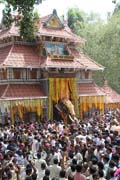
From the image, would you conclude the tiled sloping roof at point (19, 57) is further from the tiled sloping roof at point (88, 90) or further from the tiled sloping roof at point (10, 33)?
the tiled sloping roof at point (88, 90)

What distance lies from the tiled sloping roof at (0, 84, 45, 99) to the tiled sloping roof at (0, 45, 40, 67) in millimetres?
1692

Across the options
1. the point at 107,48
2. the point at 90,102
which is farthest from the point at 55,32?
the point at 107,48

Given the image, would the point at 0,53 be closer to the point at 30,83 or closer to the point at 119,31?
the point at 30,83

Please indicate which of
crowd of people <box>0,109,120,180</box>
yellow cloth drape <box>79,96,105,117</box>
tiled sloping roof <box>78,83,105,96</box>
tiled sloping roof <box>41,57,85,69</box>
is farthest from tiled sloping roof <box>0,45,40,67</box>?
crowd of people <box>0,109,120,180</box>

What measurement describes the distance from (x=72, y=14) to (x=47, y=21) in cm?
1713

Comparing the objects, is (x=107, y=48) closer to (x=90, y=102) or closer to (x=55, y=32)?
(x=90, y=102)

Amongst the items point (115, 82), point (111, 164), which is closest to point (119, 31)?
point (115, 82)

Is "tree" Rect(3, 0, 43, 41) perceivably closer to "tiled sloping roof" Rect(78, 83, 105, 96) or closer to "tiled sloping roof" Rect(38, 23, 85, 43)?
"tiled sloping roof" Rect(38, 23, 85, 43)

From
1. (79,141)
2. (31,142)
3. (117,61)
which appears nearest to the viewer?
(79,141)

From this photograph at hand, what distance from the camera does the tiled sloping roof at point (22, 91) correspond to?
26.0 metres

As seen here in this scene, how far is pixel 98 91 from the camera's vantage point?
32.0 meters

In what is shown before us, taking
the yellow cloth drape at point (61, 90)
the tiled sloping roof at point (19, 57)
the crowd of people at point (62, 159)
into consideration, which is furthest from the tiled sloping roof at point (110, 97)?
the crowd of people at point (62, 159)

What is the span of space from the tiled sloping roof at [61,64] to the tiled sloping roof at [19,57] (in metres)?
0.91

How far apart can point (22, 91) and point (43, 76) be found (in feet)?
9.18
